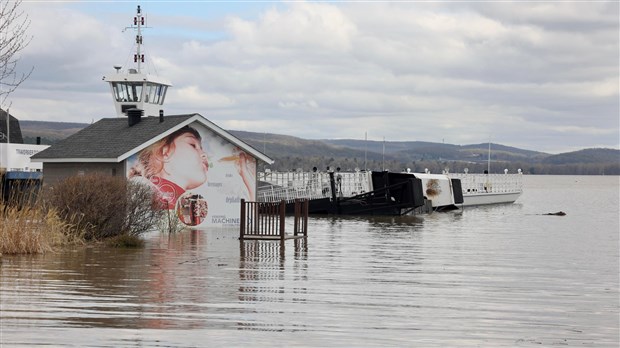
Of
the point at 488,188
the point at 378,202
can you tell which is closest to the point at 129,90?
the point at 378,202

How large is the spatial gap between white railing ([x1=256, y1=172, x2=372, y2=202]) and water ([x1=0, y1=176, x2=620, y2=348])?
103 ft

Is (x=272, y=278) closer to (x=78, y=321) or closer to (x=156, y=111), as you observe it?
(x=78, y=321)

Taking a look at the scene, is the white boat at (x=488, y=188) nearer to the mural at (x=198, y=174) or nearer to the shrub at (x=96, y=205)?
the mural at (x=198, y=174)

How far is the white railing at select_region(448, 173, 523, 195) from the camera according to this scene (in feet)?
280

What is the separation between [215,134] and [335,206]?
24.1m

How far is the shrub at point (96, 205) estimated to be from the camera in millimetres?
23891

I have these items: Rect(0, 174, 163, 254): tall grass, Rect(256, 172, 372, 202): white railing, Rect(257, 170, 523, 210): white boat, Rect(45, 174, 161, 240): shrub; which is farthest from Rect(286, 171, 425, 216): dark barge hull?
Rect(45, 174, 161, 240): shrub

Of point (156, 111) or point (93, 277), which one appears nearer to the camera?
point (93, 277)

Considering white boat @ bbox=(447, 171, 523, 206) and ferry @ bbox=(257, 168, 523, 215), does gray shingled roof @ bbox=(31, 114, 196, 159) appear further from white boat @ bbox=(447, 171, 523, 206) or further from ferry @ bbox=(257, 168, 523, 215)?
white boat @ bbox=(447, 171, 523, 206)

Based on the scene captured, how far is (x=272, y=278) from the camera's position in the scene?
1758 centimetres

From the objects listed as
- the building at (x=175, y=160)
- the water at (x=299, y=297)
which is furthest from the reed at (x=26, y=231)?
the building at (x=175, y=160)

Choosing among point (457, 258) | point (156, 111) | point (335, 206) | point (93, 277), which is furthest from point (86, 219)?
point (335, 206)

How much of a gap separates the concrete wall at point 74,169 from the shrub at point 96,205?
4224mm

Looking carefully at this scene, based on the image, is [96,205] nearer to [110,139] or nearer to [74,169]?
[74,169]
